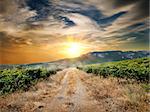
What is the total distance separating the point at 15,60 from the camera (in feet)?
21.6

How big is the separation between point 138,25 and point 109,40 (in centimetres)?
146

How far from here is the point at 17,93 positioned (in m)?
7.06

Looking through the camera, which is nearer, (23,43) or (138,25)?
(23,43)

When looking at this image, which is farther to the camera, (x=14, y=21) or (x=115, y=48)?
(x=115, y=48)

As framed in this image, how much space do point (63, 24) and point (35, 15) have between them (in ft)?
2.59

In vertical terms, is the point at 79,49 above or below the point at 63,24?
below

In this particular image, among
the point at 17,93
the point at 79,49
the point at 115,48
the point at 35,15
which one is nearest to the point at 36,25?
the point at 35,15

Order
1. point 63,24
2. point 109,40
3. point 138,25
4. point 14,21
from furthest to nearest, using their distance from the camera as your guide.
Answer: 1. point 138,25
2. point 109,40
3. point 63,24
4. point 14,21

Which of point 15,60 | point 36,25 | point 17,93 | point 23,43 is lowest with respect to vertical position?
point 17,93

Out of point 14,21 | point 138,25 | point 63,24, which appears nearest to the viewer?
point 14,21

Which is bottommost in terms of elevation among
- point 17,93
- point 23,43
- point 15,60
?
point 17,93

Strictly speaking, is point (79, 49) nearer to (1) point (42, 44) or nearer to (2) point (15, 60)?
(1) point (42, 44)

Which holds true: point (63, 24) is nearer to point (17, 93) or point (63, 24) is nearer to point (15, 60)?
point (15, 60)

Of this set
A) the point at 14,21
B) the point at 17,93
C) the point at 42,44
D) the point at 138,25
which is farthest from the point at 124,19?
the point at 17,93
